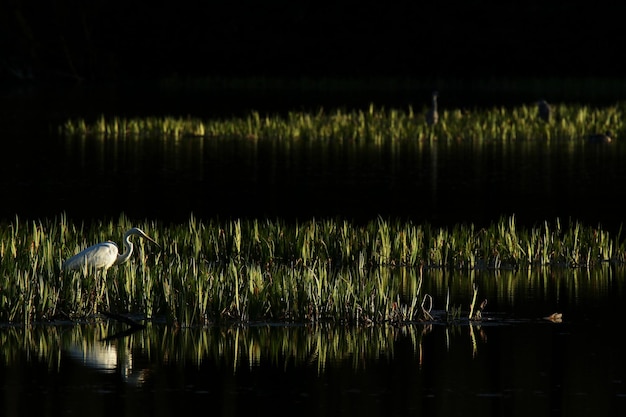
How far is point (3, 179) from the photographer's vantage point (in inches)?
1293

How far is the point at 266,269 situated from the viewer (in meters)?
18.0

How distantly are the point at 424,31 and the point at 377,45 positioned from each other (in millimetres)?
2664

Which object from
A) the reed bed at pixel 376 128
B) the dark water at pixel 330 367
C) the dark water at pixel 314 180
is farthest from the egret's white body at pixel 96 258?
the reed bed at pixel 376 128

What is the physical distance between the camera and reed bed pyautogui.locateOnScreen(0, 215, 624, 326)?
14.8 m

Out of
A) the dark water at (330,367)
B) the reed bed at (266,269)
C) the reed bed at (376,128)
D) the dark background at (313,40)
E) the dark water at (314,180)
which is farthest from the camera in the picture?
the dark background at (313,40)

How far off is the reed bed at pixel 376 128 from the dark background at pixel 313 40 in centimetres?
3714

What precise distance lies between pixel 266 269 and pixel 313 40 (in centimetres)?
7280

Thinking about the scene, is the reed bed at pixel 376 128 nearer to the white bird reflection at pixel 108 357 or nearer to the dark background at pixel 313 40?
the white bird reflection at pixel 108 357

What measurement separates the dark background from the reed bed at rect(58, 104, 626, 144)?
3714cm

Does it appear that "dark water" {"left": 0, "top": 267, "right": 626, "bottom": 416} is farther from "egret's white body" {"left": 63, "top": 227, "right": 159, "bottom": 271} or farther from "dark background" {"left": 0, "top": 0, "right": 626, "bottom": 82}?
"dark background" {"left": 0, "top": 0, "right": 626, "bottom": 82}

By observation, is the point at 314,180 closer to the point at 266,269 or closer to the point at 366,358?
the point at 266,269

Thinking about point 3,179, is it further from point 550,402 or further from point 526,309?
point 550,402

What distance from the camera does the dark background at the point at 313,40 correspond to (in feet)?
277

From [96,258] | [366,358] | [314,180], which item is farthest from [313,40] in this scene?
[366,358]
